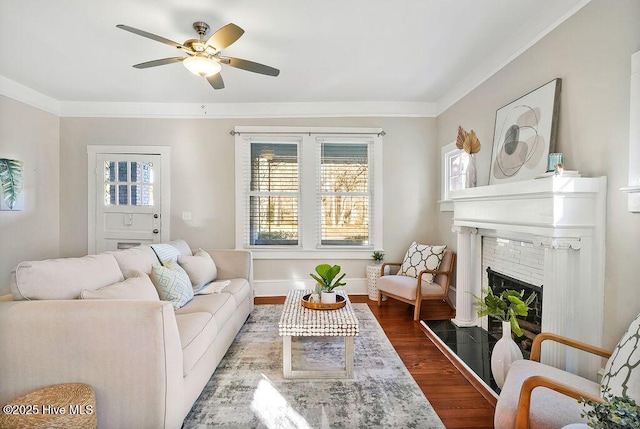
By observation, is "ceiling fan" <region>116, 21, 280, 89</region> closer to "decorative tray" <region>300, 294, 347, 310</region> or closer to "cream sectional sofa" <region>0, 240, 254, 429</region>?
"cream sectional sofa" <region>0, 240, 254, 429</region>

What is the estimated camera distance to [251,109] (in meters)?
3.98

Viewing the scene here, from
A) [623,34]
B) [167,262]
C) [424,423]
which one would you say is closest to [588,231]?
[623,34]

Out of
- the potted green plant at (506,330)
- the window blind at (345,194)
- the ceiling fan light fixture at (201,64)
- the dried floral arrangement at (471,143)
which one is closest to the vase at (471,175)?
the dried floral arrangement at (471,143)

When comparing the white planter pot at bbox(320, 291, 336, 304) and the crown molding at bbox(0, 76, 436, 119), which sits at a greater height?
the crown molding at bbox(0, 76, 436, 119)

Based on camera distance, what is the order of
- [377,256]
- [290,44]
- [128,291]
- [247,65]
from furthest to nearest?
[377,256] < [290,44] < [247,65] < [128,291]

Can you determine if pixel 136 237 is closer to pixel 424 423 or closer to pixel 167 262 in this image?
pixel 167 262

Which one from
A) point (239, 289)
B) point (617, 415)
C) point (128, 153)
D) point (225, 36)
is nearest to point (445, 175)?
point (239, 289)

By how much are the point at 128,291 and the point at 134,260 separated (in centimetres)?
58

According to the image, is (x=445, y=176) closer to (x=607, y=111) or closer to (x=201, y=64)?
(x=607, y=111)

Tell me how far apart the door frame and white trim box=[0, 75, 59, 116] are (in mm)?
645

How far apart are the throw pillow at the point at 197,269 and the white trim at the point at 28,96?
115 inches

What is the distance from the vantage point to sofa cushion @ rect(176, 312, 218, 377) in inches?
64.6

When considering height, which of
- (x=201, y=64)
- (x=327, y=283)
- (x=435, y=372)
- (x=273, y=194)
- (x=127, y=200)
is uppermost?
(x=201, y=64)

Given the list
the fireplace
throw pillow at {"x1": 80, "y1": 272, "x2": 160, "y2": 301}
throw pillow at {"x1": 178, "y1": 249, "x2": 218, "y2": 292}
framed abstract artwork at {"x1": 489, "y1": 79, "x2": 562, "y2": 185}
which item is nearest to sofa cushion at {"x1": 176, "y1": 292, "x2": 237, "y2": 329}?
throw pillow at {"x1": 178, "y1": 249, "x2": 218, "y2": 292}
